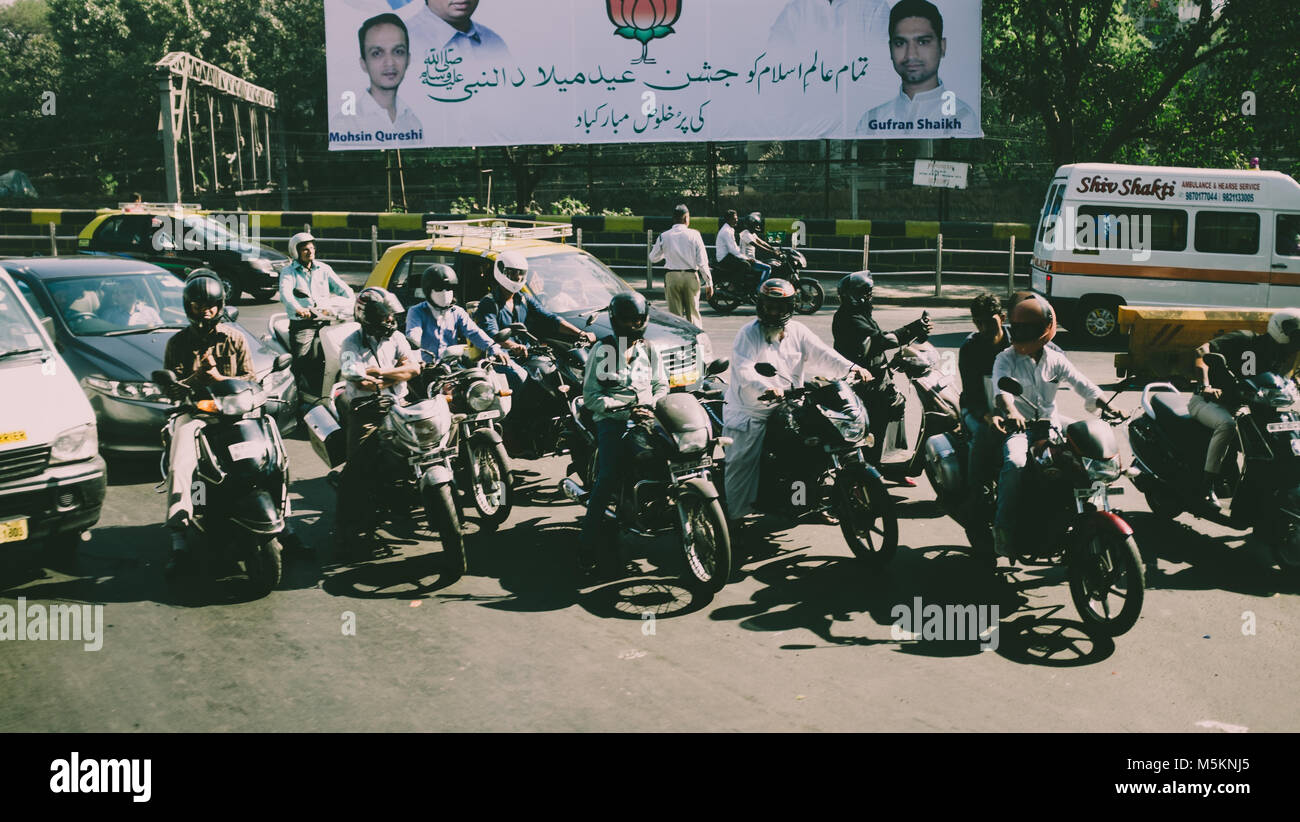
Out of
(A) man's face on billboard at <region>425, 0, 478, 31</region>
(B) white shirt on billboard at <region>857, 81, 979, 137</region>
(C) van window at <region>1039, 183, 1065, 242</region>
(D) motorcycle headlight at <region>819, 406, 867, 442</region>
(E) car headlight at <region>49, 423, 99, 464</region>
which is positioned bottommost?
(E) car headlight at <region>49, 423, 99, 464</region>

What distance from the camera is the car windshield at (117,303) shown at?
9539mm

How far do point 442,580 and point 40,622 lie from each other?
2.06 m

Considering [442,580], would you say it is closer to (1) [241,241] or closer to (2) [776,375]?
(2) [776,375]

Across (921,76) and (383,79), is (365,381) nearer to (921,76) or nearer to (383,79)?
(921,76)

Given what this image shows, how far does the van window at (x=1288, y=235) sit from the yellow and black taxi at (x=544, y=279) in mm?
8533

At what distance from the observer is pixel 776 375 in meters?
6.68

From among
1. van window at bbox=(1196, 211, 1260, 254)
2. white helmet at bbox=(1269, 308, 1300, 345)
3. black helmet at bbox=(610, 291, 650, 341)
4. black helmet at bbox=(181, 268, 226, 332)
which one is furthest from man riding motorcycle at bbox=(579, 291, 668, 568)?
van window at bbox=(1196, 211, 1260, 254)

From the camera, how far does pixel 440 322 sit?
8.34 metres

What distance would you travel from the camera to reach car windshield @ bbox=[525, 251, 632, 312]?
1060 cm

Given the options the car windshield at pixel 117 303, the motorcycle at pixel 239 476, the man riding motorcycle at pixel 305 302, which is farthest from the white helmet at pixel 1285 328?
the car windshield at pixel 117 303

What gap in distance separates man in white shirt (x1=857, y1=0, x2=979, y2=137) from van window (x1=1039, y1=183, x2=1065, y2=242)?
302 inches

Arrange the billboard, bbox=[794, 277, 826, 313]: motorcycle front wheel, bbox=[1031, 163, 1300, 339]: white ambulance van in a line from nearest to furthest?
bbox=[1031, 163, 1300, 339]: white ambulance van < bbox=[794, 277, 826, 313]: motorcycle front wheel < the billboard

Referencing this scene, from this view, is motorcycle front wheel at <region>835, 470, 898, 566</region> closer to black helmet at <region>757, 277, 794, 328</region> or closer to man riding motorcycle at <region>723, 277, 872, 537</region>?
man riding motorcycle at <region>723, 277, 872, 537</region>

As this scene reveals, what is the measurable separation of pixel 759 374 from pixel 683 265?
8.95m
